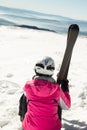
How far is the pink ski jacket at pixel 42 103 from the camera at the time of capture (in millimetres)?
4574

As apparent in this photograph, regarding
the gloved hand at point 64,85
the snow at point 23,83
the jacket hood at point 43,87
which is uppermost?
the jacket hood at point 43,87

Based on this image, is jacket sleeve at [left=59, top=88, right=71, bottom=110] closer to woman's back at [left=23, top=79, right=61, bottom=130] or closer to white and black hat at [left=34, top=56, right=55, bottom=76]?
woman's back at [left=23, top=79, right=61, bottom=130]

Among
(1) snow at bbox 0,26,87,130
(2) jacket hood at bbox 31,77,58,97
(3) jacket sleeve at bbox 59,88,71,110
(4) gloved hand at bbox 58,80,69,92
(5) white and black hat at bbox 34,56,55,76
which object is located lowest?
(1) snow at bbox 0,26,87,130

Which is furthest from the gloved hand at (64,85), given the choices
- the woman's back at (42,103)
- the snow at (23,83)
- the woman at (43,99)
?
the snow at (23,83)

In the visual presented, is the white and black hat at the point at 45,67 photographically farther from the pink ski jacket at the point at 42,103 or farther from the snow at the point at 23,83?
the snow at the point at 23,83

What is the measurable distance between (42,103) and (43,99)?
6 centimetres

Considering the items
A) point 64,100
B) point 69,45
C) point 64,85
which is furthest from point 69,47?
point 64,100

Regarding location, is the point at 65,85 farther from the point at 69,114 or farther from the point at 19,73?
the point at 19,73

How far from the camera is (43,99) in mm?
4570

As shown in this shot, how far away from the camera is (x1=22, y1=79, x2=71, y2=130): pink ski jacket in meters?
4.57

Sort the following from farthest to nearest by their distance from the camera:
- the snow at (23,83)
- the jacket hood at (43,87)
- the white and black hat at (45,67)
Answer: the snow at (23,83) < the white and black hat at (45,67) < the jacket hood at (43,87)

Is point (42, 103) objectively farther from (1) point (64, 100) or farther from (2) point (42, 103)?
(1) point (64, 100)

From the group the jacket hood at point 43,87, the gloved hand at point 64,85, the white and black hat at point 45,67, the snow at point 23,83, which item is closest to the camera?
the jacket hood at point 43,87

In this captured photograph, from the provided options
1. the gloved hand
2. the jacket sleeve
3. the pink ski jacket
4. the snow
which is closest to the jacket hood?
the pink ski jacket
